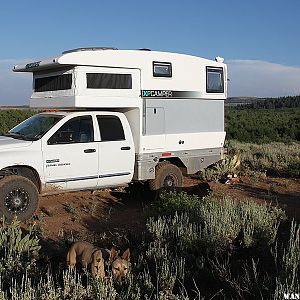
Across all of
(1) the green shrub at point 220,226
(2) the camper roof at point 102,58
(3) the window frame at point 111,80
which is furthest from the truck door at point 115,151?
(1) the green shrub at point 220,226

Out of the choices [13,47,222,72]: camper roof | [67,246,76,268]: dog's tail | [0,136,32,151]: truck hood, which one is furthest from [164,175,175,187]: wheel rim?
[67,246,76,268]: dog's tail

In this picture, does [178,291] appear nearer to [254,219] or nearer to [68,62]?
[254,219]

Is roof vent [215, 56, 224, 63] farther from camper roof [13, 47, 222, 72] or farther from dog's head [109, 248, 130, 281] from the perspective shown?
dog's head [109, 248, 130, 281]

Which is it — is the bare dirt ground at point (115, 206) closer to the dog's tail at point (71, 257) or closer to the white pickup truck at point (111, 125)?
the white pickup truck at point (111, 125)

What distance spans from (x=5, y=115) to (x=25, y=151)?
29.8 meters

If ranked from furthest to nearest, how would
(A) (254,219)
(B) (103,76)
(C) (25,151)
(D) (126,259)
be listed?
(B) (103,76) < (C) (25,151) < (A) (254,219) < (D) (126,259)

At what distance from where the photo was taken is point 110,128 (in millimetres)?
10109

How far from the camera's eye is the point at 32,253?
616 centimetres

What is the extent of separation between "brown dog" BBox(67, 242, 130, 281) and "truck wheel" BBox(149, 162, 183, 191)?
5.29 metres

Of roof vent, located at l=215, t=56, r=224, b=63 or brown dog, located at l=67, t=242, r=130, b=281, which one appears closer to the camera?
brown dog, located at l=67, t=242, r=130, b=281

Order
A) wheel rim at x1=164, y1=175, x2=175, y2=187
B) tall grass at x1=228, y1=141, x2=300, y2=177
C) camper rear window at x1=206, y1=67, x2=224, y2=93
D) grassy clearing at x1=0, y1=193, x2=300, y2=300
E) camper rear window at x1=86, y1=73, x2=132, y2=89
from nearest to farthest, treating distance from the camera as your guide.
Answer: grassy clearing at x1=0, y1=193, x2=300, y2=300 → camper rear window at x1=86, y1=73, x2=132, y2=89 → wheel rim at x1=164, y1=175, x2=175, y2=187 → camper rear window at x1=206, y1=67, x2=224, y2=93 → tall grass at x1=228, y1=141, x2=300, y2=177

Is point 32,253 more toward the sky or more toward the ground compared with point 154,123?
more toward the ground

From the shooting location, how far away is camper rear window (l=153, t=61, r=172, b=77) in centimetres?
1073

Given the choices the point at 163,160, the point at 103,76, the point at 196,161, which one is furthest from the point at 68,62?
the point at 196,161
